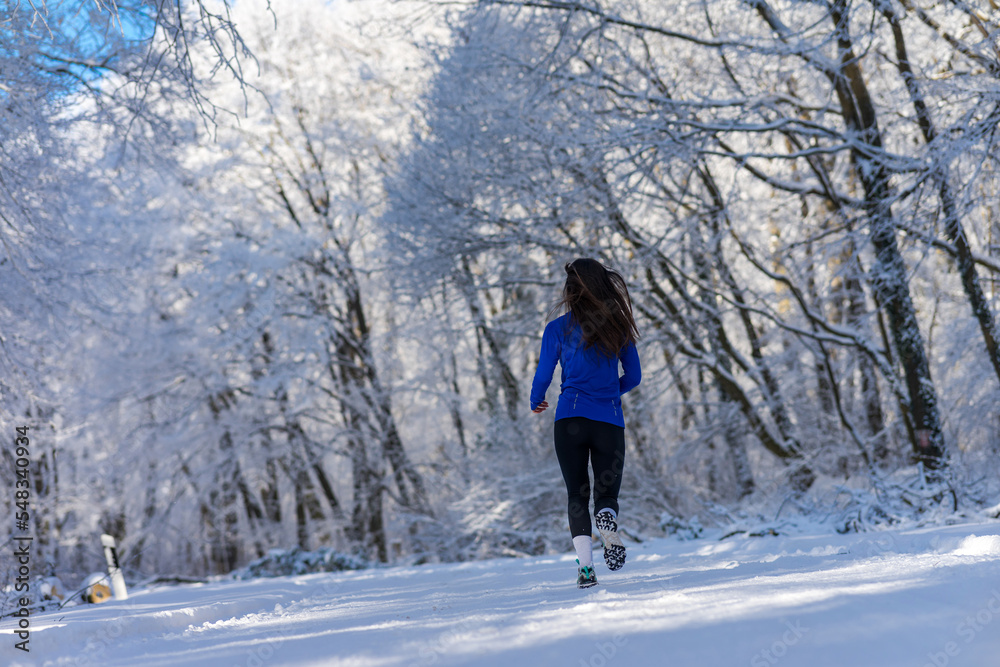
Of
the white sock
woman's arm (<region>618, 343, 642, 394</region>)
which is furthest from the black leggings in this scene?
woman's arm (<region>618, 343, 642, 394</region>)

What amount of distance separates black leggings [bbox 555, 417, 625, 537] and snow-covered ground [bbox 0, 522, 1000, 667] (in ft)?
1.36

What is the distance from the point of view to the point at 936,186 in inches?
263

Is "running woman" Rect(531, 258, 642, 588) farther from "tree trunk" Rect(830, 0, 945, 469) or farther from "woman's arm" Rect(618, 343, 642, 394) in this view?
"tree trunk" Rect(830, 0, 945, 469)

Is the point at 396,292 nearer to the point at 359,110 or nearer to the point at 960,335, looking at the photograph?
the point at 359,110

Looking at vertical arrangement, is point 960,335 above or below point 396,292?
below

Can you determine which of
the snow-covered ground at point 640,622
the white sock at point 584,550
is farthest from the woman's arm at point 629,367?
the snow-covered ground at point 640,622

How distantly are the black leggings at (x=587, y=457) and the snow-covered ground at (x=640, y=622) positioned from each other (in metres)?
0.41

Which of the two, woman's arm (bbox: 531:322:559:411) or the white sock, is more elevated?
woman's arm (bbox: 531:322:559:411)

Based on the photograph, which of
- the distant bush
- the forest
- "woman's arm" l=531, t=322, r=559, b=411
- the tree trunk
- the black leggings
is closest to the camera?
the black leggings

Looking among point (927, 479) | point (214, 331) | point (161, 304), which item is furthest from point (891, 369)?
point (161, 304)

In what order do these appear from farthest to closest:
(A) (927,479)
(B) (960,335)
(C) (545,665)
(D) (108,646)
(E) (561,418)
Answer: (B) (960,335) < (A) (927,479) < (E) (561,418) < (D) (108,646) < (C) (545,665)

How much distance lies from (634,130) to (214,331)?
32.5 ft

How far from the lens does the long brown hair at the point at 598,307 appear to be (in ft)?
12.3

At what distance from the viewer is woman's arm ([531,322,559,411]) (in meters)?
3.83
